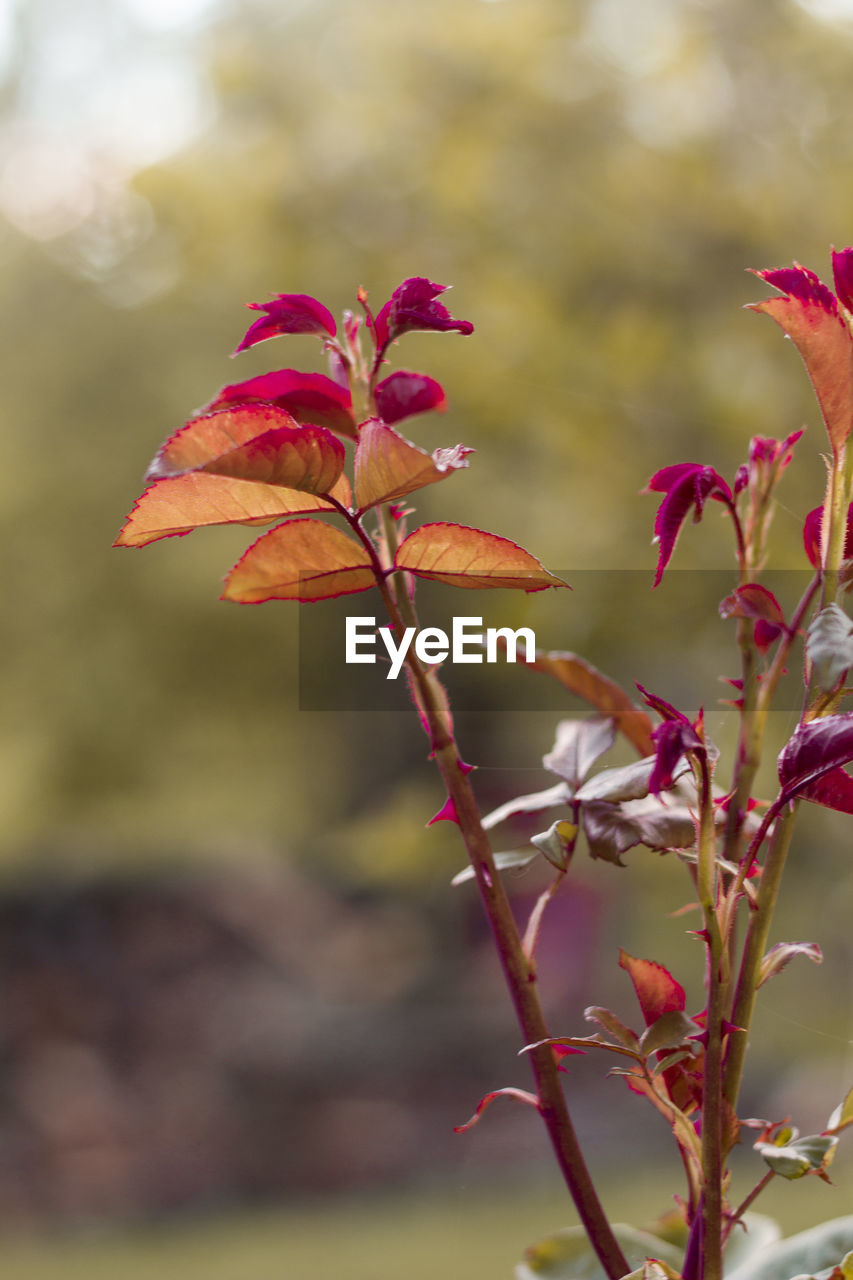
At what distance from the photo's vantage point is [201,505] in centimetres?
26

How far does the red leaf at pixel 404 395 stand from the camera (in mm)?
309

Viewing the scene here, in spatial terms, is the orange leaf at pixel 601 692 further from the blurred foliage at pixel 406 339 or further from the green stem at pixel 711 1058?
the blurred foliage at pixel 406 339

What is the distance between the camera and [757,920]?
268 mm

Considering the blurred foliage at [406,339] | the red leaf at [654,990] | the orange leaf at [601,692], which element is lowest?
the red leaf at [654,990]

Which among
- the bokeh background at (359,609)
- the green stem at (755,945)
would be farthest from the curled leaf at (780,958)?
the bokeh background at (359,609)

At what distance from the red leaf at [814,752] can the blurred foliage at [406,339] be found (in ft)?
6.01

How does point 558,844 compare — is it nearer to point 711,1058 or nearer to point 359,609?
point 711,1058

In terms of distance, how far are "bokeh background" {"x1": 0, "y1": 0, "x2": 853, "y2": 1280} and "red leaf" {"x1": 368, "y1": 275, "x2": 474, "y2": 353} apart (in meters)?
1.73

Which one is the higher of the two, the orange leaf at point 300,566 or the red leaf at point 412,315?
the red leaf at point 412,315

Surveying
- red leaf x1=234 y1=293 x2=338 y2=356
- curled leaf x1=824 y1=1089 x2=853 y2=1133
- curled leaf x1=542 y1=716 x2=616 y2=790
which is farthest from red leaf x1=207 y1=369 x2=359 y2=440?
curled leaf x1=824 y1=1089 x2=853 y2=1133

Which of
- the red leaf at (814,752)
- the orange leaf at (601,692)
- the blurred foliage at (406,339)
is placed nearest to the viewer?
the red leaf at (814,752)

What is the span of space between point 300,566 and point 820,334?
0.45 feet

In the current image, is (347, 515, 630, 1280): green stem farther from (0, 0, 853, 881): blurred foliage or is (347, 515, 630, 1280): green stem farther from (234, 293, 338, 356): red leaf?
(0, 0, 853, 881): blurred foliage

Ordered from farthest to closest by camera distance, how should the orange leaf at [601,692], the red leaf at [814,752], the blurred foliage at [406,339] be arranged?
the blurred foliage at [406,339] → the orange leaf at [601,692] → the red leaf at [814,752]
